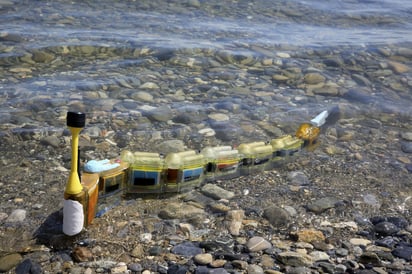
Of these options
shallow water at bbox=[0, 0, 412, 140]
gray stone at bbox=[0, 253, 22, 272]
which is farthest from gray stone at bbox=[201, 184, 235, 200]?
gray stone at bbox=[0, 253, 22, 272]

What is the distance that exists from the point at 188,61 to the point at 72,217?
5.26m

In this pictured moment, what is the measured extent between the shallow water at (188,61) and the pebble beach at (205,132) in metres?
0.04

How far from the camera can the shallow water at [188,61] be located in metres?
6.57

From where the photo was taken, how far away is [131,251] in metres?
3.63

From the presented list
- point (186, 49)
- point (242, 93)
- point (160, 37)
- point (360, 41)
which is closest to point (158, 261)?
point (242, 93)

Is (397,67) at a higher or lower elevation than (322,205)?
higher

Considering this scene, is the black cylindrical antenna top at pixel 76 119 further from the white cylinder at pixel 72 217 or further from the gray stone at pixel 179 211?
the gray stone at pixel 179 211

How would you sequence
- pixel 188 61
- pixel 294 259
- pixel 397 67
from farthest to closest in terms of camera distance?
1. pixel 397 67
2. pixel 188 61
3. pixel 294 259

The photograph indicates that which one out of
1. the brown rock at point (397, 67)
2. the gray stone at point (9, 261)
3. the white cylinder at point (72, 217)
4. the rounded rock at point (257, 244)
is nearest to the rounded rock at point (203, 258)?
the rounded rock at point (257, 244)

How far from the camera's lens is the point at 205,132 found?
593 centimetres

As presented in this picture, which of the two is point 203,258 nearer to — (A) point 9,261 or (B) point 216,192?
(B) point 216,192

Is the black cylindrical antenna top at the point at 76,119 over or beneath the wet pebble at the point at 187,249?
over

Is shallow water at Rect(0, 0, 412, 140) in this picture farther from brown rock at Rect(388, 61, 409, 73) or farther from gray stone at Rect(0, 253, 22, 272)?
gray stone at Rect(0, 253, 22, 272)

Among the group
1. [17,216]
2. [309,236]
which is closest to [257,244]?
[309,236]
